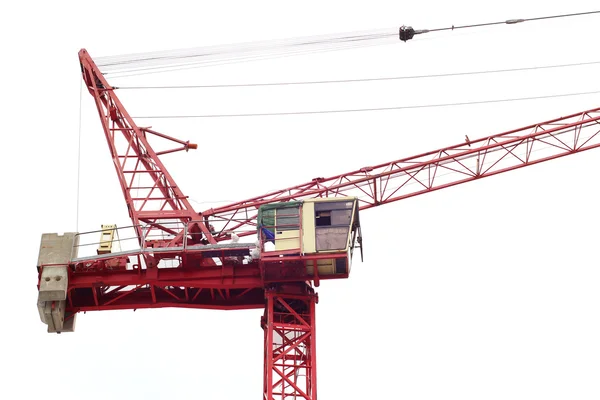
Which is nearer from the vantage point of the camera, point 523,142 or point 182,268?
point 182,268

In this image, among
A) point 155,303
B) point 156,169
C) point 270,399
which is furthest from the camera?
point 156,169

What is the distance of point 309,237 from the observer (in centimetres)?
6825

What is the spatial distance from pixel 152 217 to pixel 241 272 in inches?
297

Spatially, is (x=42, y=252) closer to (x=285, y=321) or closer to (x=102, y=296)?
(x=102, y=296)

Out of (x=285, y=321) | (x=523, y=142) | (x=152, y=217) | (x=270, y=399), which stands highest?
(x=523, y=142)

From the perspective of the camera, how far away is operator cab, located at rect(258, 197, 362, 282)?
68.1 meters

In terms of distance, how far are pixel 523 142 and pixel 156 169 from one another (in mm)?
22068

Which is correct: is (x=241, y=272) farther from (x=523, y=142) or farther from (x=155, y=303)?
(x=523, y=142)

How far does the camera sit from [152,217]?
7550 cm

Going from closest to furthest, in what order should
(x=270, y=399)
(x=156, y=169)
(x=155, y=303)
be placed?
(x=270, y=399)
(x=155, y=303)
(x=156, y=169)

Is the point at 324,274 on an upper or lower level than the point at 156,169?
lower

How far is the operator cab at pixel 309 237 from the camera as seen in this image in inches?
2681

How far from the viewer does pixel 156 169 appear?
77.6 meters

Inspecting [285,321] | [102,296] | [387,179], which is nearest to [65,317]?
[102,296]
